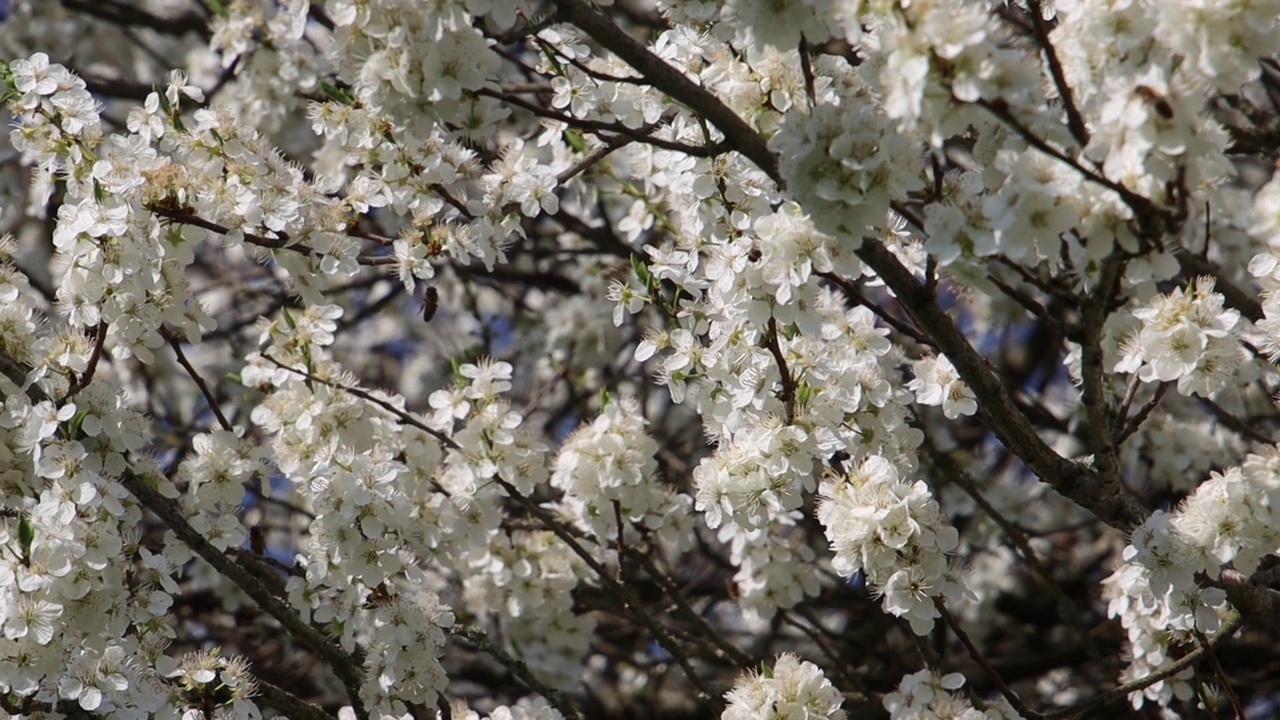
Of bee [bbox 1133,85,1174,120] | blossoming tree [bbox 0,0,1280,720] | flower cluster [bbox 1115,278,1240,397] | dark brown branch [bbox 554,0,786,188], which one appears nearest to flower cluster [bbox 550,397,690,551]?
blossoming tree [bbox 0,0,1280,720]

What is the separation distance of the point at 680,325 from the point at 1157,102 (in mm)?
1324

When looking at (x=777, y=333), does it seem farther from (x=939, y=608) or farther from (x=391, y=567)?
(x=391, y=567)

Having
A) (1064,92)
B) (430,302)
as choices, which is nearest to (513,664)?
(430,302)

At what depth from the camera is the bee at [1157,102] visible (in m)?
1.94

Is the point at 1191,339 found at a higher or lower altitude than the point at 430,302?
lower

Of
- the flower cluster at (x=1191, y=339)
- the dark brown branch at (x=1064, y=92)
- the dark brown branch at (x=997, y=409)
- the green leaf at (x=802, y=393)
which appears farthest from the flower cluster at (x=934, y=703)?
the dark brown branch at (x=1064, y=92)

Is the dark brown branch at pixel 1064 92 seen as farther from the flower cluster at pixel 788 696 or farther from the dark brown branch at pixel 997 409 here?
the flower cluster at pixel 788 696

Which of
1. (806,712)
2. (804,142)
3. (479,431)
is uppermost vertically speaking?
(479,431)

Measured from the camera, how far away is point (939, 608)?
2838 mm

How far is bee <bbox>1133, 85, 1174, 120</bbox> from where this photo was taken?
6.36ft

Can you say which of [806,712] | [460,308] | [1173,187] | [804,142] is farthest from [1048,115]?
[460,308]

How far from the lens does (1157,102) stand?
1941 mm

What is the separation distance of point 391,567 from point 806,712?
1063 mm

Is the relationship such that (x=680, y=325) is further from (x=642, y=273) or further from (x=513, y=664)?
(x=513, y=664)
